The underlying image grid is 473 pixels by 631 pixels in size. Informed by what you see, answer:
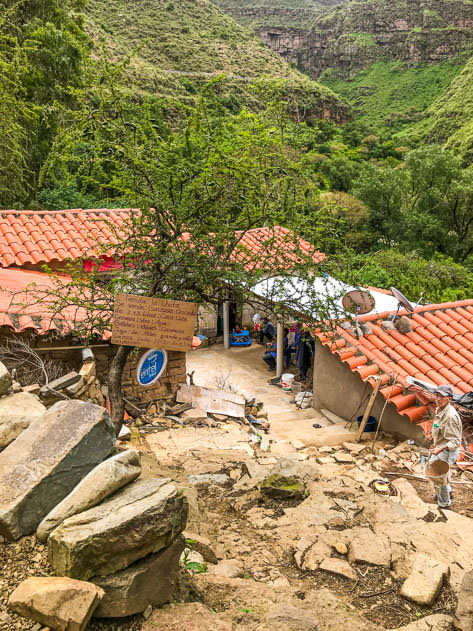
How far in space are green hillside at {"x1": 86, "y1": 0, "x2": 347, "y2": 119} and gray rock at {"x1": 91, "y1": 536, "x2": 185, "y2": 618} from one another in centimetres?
4338

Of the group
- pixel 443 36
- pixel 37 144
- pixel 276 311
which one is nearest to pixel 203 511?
pixel 276 311

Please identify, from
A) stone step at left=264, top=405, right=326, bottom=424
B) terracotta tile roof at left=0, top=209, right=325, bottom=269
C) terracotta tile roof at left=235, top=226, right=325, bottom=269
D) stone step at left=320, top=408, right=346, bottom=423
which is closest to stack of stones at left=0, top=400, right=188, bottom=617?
terracotta tile roof at left=235, top=226, right=325, bottom=269

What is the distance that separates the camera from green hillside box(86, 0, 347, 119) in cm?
4497

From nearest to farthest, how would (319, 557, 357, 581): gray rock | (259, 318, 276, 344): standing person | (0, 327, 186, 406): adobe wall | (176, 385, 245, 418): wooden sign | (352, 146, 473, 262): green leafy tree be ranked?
(319, 557, 357, 581): gray rock < (0, 327, 186, 406): adobe wall < (176, 385, 245, 418): wooden sign < (259, 318, 276, 344): standing person < (352, 146, 473, 262): green leafy tree

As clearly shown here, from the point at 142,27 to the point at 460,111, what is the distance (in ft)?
123

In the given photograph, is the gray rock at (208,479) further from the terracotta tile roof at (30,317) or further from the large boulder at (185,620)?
the large boulder at (185,620)

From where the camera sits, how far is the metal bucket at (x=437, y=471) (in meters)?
5.56

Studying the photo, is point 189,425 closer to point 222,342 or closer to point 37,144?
point 222,342

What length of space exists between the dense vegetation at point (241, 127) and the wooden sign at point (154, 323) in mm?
1130

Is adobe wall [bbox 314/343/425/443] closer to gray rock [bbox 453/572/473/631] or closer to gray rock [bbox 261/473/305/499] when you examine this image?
gray rock [bbox 261/473/305/499]

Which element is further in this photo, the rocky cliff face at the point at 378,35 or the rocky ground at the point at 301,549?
the rocky cliff face at the point at 378,35

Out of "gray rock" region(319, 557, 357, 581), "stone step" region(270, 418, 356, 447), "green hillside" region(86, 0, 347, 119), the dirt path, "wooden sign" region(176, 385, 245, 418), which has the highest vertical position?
"green hillside" region(86, 0, 347, 119)

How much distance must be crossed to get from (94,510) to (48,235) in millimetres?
9098

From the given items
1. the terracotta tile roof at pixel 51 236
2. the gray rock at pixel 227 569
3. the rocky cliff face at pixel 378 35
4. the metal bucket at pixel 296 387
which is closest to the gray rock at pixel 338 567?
the gray rock at pixel 227 569
